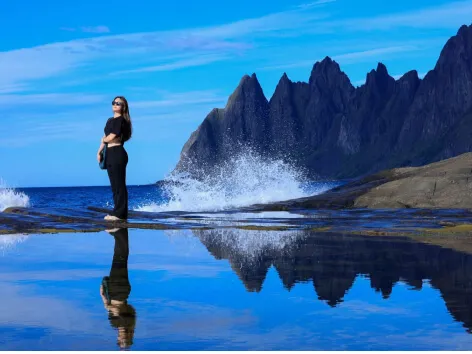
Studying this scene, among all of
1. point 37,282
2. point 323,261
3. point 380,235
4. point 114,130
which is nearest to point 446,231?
point 380,235

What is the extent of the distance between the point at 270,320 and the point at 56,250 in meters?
6.38

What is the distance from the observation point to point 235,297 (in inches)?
264

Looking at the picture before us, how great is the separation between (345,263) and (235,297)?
2.97 m

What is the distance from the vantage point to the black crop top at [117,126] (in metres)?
16.2

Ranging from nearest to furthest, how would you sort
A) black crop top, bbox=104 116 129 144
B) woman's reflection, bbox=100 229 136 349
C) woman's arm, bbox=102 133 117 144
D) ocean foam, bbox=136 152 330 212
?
1. woman's reflection, bbox=100 229 136 349
2. black crop top, bbox=104 116 129 144
3. woman's arm, bbox=102 133 117 144
4. ocean foam, bbox=136 152 330 212

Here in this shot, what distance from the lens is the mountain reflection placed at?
282 inches

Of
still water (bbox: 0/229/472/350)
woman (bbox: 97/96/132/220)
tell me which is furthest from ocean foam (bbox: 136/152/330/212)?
still water (bbox: 0/229/472/350)

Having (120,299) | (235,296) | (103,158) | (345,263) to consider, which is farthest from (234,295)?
(103,158)

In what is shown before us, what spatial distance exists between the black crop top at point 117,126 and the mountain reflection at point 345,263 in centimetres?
382

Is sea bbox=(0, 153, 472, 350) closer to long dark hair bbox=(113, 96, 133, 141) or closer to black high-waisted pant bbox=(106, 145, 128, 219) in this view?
black high-waisted pant bbox=(106, 145, 128, 219)

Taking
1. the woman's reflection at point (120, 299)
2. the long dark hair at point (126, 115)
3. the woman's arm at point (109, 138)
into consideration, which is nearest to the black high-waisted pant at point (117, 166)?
the woman's arm at point (109, 138)

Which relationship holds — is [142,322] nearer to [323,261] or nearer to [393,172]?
[323,261]

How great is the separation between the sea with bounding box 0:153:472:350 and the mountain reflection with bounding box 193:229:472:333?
17 millimetres

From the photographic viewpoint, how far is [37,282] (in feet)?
25.4
